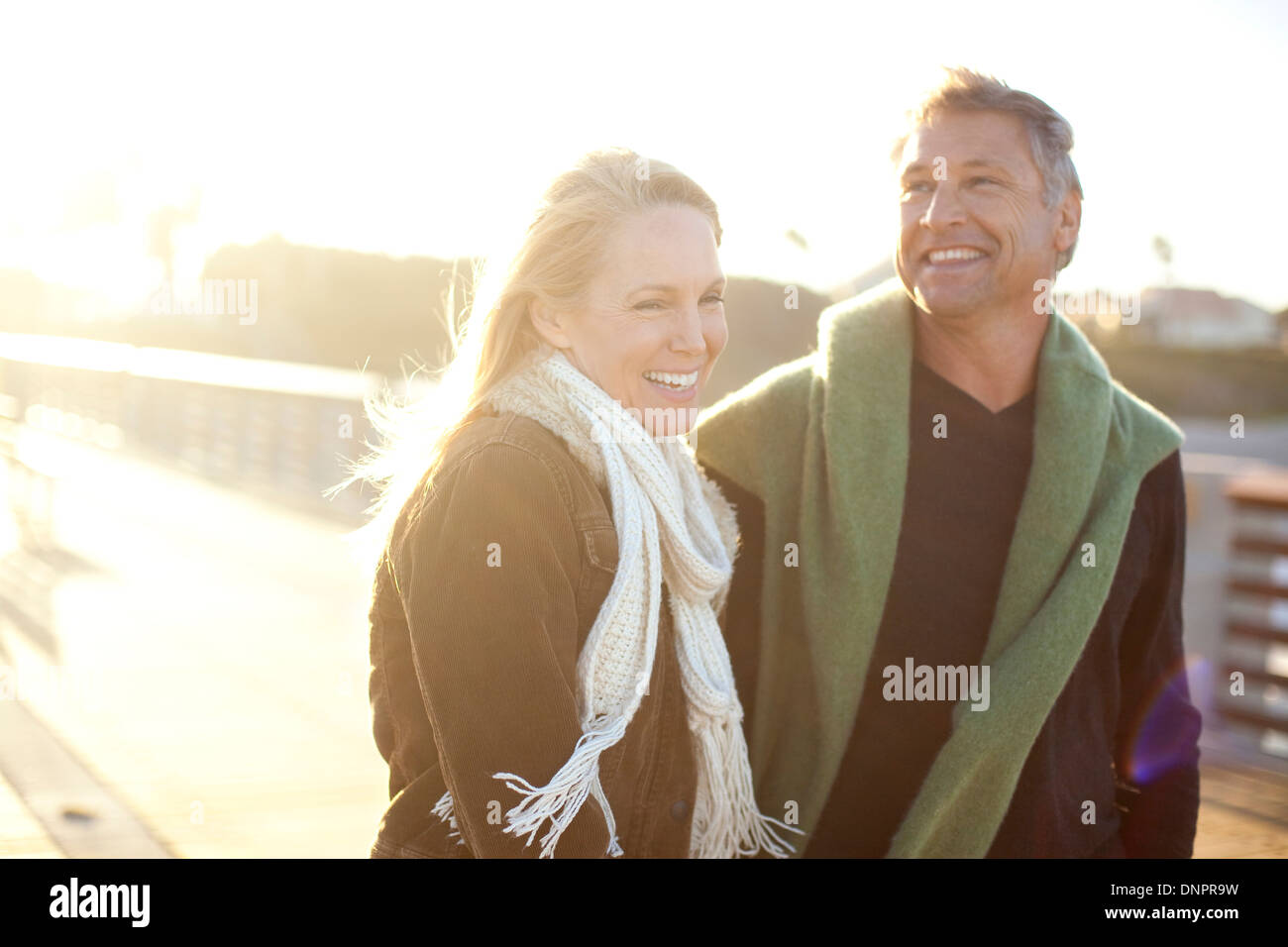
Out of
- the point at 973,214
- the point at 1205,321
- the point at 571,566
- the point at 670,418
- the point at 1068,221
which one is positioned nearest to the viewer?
the point at 571,566

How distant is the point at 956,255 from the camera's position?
2.47 metres

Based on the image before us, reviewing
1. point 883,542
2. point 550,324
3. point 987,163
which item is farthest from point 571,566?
point 987,163

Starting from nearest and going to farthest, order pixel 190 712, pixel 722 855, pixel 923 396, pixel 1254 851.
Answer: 1. pixel 722 855
2. pixel 923 396
3. pixel 1254 851
4. pixel 190 712

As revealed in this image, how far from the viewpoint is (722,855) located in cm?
219

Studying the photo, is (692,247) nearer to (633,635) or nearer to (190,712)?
(633,635)

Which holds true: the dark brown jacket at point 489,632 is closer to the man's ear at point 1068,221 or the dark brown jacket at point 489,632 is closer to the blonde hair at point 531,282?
the blonde hair at point 531,282

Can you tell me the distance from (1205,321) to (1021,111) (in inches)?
2480

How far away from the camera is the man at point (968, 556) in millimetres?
2389

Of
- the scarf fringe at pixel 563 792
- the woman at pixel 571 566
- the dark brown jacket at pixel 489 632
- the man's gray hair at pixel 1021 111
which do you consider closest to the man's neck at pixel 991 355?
the man's gray hair at pixel 1021 111

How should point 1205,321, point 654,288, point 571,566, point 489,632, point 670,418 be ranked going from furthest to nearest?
1. point 1205,321
2. point 670,418
3. point 654,288
4. point 571,566
5. point 489,632

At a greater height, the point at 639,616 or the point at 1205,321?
the point at 1205,321

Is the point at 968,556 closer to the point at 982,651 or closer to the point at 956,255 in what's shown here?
the point at 982,651
